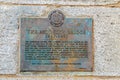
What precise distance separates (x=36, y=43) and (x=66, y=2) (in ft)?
1.68

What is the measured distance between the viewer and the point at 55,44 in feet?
10.4

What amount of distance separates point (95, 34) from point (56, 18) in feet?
1.39

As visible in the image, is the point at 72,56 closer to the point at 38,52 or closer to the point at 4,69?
the point at 38,52

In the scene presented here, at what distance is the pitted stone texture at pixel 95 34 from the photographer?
317 centimetres

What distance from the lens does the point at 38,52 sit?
3162mm

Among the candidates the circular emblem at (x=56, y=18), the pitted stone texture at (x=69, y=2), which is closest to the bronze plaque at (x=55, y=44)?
the circular emblem at (x=56, y=18)

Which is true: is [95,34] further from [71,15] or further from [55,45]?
[55,45]

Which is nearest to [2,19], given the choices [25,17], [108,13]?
[25,17]

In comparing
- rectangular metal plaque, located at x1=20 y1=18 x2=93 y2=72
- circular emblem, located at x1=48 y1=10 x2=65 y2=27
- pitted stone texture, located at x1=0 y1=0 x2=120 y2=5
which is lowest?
rectangular metal plaque, located at x1=20 y1=18 x2=93 y2=72

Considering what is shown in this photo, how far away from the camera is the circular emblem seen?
3186mm

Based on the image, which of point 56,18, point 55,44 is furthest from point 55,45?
point 56,18

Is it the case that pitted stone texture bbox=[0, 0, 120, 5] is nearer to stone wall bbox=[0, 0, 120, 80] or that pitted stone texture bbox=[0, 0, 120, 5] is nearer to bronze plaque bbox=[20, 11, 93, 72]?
stone wall bbox=[0, 0, 120, 80]

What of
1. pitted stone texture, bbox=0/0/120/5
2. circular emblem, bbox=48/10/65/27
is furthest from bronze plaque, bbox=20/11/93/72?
pitted stone texture, bbox=0/0/120/5

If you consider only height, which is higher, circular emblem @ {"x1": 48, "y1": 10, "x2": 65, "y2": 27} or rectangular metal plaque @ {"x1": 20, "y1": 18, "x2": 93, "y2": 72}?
circular emblem @ {"x1": 48, "y1": 10, "x2": 65, "y2": 27}
